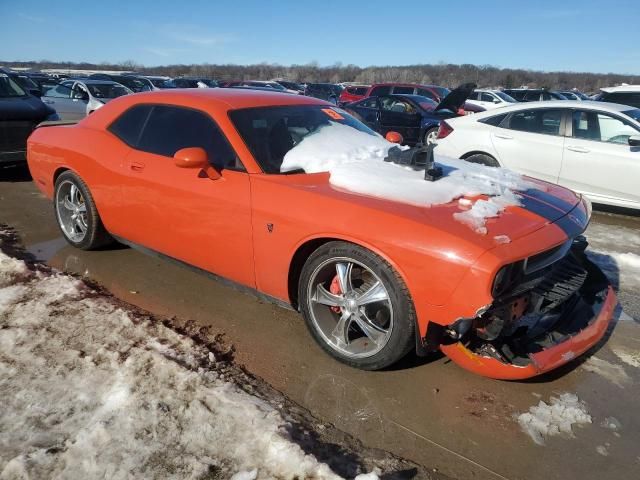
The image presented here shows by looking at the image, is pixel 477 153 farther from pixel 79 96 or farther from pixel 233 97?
pixel 79 96

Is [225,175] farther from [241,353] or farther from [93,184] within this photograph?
[93,184]

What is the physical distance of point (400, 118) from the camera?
39.1 feet

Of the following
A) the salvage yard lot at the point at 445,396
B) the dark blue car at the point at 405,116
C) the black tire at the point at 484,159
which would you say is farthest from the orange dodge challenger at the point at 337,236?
the dark blue car at the point at 405,116

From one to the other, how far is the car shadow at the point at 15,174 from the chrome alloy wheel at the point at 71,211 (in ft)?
11.3

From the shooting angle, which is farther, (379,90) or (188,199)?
(379,90)

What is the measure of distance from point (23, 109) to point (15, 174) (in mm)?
1147

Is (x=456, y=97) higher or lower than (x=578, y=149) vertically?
higher

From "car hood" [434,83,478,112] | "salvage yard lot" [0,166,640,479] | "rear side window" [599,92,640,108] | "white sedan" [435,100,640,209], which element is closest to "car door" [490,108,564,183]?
"white sedan" [435,100,640,209]

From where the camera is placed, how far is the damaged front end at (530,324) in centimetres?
246

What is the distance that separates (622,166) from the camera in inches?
239

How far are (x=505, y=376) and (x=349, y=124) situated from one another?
231 centimetres

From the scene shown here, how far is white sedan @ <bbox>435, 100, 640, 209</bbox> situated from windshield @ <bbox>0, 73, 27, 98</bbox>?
6.76 metres

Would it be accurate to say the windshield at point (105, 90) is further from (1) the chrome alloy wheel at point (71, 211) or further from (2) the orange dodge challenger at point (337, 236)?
(2) the orange dodge challenger at point (337, 236)

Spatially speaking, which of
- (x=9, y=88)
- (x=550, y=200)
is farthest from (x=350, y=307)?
(x=9, y=88)
